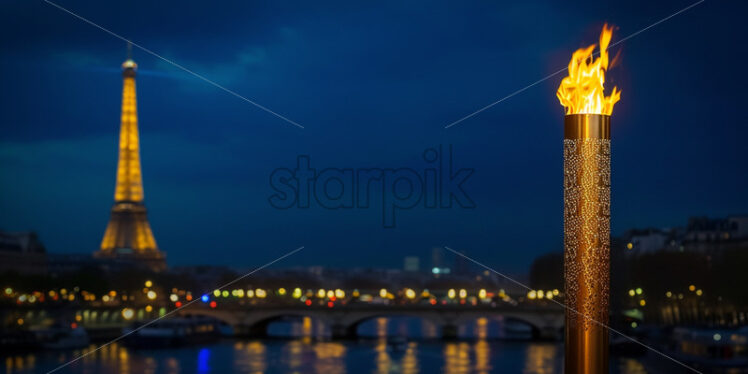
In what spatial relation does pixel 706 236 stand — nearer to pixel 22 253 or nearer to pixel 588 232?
pixel 22 253

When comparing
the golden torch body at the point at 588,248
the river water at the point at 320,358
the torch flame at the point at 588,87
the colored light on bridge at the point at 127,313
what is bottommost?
the river water at the point at 320,358

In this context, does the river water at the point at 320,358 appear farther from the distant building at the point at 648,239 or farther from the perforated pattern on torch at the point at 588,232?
the perforated pattern on torch at the point at 588,232

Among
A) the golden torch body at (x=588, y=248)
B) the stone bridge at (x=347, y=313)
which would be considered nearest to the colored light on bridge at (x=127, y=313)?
the stone bridge at (x=347, y=313)

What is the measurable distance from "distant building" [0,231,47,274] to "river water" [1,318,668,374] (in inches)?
329

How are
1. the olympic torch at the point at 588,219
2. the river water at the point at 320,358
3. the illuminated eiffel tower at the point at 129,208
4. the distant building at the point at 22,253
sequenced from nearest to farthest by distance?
the olympic torch at the point at 588,219 < the river water at the point at 320,358 < the distant building at the point at 22,253 < the illuminated eiffel tower at the point at 129,208

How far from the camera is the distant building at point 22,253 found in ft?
108

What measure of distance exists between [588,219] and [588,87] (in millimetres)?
455

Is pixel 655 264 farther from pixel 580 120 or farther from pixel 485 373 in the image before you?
pixel 580 120

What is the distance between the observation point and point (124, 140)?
39469 millimetres

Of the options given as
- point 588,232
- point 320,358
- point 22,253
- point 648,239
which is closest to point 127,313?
point 22,253

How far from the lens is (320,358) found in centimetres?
2225

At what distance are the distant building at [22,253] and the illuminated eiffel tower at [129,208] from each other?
386 centimetres

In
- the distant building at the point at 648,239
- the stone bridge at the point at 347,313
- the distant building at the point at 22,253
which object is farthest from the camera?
the distant building at the point at 648,239

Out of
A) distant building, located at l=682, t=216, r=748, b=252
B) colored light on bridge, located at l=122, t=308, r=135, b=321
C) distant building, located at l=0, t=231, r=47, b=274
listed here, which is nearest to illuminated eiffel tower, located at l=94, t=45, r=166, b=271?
distant building, located at l=0, t=231, r=47, b=274
